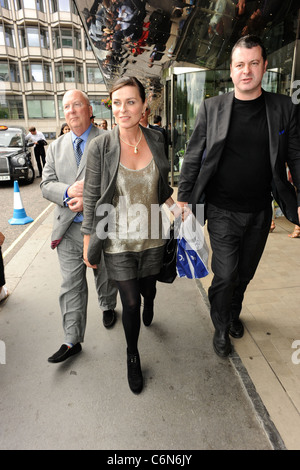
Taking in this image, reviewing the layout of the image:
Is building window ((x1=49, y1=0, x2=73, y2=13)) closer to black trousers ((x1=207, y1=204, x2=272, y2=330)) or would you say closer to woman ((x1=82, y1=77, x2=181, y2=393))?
woman ((x1=82, y1=77, x2=181, y2=393))

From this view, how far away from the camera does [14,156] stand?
10.4m

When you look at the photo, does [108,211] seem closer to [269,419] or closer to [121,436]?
[121,436]

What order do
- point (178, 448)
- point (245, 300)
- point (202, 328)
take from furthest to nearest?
point (245, 300)
point (202, 328)
point (178, 448)

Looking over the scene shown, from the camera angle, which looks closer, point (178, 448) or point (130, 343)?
point (178, 448)

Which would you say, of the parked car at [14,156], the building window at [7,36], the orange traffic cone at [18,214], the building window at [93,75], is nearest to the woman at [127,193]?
the orange traffic cone at [18,214]

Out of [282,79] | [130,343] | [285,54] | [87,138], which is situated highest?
[285,54]

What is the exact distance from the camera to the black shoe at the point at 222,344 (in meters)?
2.54

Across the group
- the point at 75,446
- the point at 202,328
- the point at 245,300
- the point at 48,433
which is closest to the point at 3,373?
the point at 48,433

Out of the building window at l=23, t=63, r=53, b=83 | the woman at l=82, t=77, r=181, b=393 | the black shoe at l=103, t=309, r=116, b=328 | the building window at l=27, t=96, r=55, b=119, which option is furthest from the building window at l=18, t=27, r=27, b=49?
the woman at l=82, t=77, r=181, b=393

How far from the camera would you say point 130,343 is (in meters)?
2.28

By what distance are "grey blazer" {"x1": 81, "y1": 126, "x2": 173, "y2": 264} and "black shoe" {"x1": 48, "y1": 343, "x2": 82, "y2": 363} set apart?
816 millimetres

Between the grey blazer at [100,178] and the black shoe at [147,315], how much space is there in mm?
919

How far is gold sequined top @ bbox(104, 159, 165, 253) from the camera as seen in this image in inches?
83.2

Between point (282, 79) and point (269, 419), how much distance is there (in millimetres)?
6058
